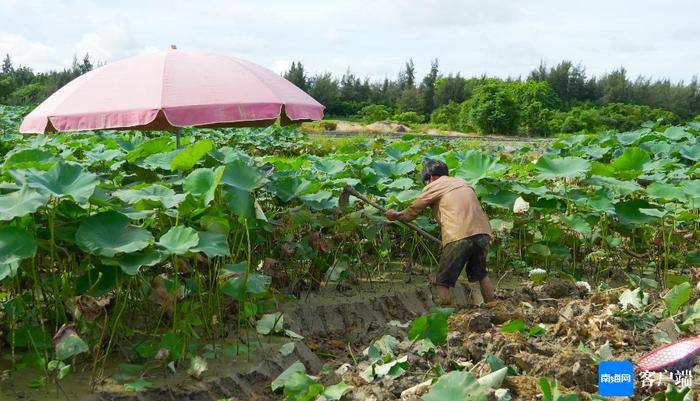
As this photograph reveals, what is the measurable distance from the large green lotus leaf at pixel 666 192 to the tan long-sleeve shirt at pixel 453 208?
5.18ft

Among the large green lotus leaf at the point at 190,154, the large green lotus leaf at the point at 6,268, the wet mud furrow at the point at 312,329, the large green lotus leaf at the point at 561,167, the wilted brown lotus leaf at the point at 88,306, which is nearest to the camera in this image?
the large green lotus leaf at the point at 6,268


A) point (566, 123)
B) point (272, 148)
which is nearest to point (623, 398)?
point (272, 148)

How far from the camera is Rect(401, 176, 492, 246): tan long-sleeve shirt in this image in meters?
4.68

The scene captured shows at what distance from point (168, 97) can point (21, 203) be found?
1.49 metres

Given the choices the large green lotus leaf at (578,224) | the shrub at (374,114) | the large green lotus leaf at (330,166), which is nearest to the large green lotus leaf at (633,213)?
the large green lotus leaf at (578,224)

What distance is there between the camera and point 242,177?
3.78m

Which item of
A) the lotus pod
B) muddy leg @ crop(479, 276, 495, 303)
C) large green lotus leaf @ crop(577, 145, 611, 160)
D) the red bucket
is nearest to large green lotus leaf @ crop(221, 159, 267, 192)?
muddy leg @ crop(479, 276, 495, 303)

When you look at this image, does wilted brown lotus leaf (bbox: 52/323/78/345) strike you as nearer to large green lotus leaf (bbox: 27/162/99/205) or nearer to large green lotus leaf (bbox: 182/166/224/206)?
large green lotus leaf (bbox: 27/162/99/205)

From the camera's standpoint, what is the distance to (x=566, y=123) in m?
33.4

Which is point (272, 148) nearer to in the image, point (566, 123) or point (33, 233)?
point (33, 233)

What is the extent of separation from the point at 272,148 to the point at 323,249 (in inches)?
418

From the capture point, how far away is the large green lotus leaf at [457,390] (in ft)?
7.87

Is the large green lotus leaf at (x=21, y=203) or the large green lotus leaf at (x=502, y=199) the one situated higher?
the large green lotus leaf at (x=21, y=203)

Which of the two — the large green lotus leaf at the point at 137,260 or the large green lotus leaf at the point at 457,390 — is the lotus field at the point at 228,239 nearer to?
the large green lotus leaf at the point at 137,260
